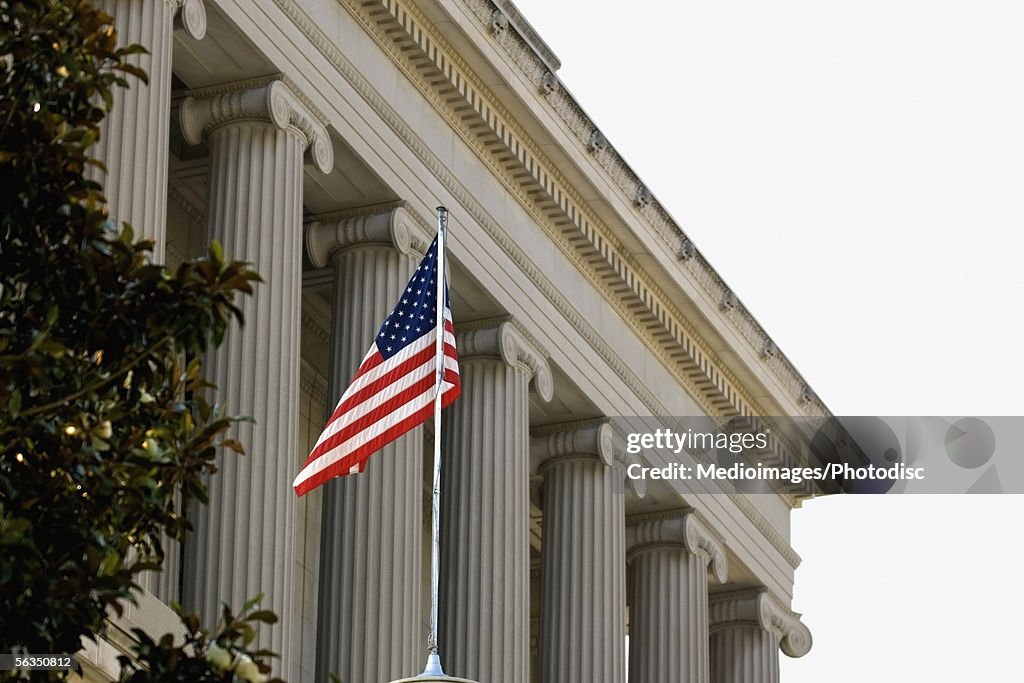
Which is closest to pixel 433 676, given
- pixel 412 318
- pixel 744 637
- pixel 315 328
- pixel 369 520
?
pixel 412 318

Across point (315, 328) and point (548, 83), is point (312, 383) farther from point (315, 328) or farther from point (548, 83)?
point (548, 83)

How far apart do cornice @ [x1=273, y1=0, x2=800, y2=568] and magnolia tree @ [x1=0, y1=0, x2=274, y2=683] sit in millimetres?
14893

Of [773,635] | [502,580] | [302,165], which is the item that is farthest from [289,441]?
[773,635]

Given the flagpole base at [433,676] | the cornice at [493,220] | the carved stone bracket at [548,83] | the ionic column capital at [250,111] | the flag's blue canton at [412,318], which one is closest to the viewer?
the flagpole base at [433,676]

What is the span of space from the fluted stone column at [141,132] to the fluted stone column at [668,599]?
15975 millimetres

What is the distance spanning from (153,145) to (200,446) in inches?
451

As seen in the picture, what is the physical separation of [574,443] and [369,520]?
7908 millimetres

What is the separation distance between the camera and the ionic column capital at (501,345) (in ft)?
103

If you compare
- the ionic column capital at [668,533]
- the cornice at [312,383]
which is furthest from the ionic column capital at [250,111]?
the ionic column capital at [668,533]

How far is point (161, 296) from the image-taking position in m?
11.7

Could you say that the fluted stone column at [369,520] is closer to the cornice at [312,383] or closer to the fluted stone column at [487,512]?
the fluted stone column at [487,512]

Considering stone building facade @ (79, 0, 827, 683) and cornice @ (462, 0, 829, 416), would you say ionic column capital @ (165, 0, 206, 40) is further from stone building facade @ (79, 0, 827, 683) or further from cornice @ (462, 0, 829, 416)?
cornice @ (462, 0, 829, 416)

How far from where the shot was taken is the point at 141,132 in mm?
22672

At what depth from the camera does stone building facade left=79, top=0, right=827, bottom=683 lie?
80.5 feet
